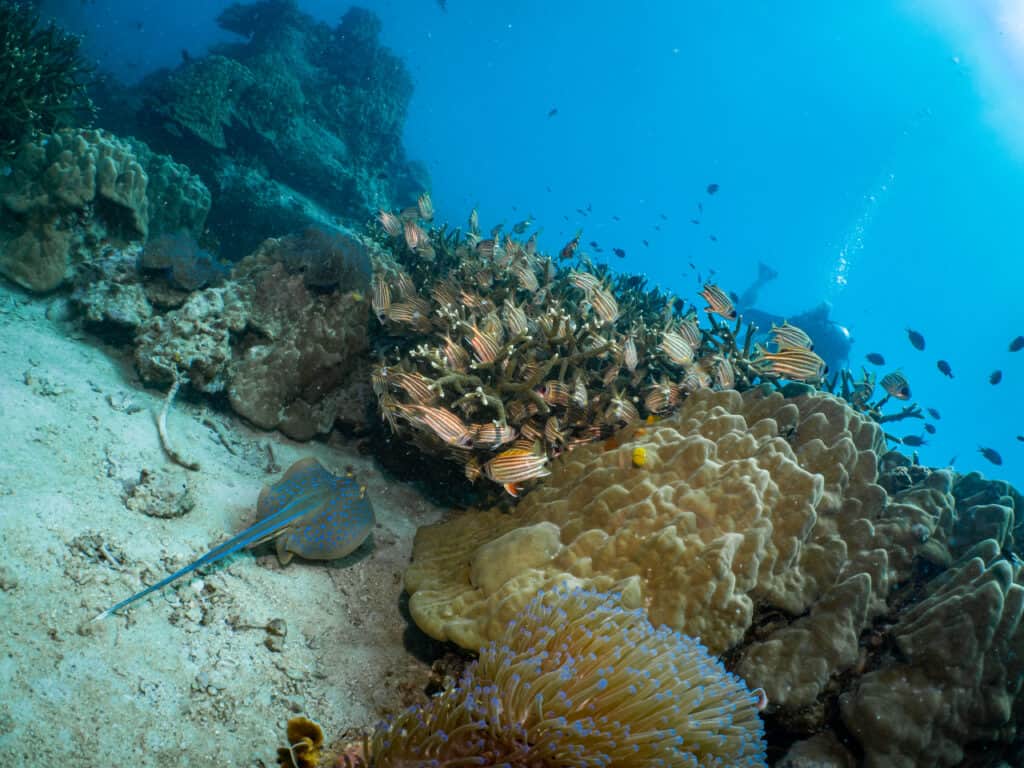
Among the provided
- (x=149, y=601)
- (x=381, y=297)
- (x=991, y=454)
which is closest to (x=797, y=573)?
(x=149, y=601)

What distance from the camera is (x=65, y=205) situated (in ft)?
20.0

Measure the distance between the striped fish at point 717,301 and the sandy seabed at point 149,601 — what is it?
4.45 metres

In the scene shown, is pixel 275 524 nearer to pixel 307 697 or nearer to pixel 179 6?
pixel 307 697

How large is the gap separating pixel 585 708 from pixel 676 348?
3670 mm

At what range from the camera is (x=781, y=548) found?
3.61 m

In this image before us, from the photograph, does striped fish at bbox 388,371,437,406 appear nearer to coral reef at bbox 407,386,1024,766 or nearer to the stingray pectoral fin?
coral reef at bbox 407,386,1024,766

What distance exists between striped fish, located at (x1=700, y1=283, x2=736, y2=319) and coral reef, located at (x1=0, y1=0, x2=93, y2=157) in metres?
9.20

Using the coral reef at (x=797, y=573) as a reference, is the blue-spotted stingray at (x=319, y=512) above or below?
below

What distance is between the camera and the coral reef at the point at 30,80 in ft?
21.7

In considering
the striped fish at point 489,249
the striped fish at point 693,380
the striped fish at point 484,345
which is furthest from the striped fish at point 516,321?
the striped fish at point 489,249

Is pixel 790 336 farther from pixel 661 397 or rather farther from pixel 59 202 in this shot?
pixel 59 202

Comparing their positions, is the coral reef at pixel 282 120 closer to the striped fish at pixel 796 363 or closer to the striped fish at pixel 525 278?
the striped fish at pixel 525 278

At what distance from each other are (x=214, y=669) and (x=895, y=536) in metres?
4.96

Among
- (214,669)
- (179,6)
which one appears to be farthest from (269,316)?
(179,6)
